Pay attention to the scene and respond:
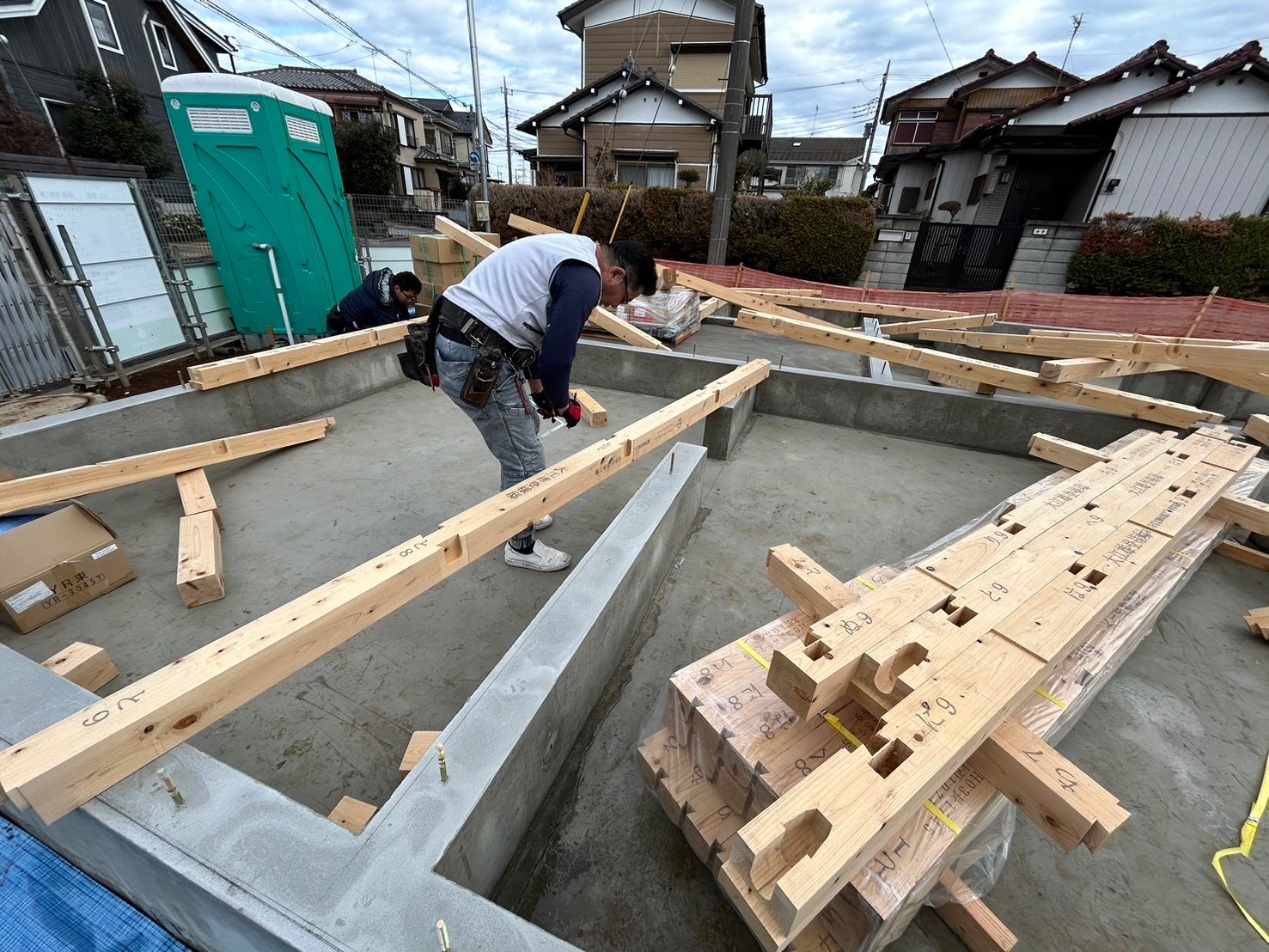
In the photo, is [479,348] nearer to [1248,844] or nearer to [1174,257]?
[1248,844]

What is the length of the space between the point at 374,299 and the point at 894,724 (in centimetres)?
555

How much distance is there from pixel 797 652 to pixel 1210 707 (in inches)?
93.1

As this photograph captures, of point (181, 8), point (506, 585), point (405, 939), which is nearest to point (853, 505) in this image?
point (506, 585)

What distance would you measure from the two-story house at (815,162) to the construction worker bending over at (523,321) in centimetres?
3471

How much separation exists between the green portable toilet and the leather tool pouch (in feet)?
15.7

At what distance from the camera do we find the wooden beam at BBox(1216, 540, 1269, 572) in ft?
10.2

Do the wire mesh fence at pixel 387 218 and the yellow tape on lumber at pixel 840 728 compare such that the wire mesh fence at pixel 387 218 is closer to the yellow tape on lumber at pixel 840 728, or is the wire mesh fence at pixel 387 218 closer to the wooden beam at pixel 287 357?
the wooden beam at pixel 287 357

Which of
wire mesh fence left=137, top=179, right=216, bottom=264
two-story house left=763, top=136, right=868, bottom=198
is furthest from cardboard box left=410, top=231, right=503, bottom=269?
two-story house left=763, top=136, right=868, bottom=198

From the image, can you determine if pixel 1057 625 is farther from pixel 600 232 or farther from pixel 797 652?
pixel 600 232

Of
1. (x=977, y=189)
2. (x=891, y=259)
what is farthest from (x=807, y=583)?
(x=977, y=189)

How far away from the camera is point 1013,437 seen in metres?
4.40

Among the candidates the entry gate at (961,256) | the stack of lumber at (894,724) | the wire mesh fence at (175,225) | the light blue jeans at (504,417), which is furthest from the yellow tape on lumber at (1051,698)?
the entry gate at (961,256)

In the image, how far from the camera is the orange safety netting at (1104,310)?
7.38 m

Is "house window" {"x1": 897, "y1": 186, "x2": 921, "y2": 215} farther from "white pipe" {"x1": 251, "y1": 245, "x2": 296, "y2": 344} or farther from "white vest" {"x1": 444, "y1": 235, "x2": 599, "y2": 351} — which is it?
"white vest" {"x1": 444, "y1": 235, "x2": 599, "y2": 351}
